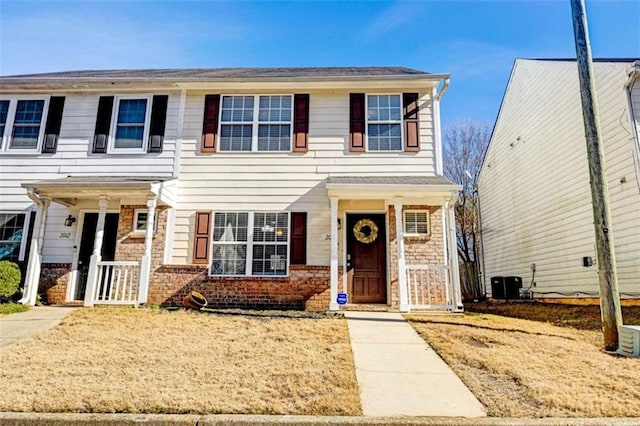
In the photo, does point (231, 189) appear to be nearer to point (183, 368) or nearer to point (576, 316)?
point (183, 368)

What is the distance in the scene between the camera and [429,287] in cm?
808

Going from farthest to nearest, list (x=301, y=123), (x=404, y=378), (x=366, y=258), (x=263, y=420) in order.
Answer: (x=301, y=123)
(x=366, y=258)
(x=404, y=378)
(x=263, y=420)

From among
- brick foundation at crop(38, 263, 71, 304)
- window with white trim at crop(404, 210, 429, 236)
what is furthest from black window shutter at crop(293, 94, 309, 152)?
brick foundation at crop(38, 263, 71, 304)

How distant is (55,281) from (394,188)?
318 inches

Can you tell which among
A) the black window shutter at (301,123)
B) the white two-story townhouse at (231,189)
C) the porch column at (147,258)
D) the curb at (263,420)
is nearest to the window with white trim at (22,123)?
the white two-story townhouse at (231,189)

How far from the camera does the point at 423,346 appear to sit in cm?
522

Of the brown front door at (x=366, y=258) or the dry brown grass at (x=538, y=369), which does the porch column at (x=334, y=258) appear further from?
the dry brown grass at (x=538, y=369)

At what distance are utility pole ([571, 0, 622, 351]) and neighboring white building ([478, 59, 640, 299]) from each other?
13.4ft

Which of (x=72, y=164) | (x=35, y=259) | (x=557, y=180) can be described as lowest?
(x=35, y=259)

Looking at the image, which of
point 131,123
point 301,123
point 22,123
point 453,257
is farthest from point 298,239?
point 22,123

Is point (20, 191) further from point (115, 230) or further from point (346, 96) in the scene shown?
point (346, 96)

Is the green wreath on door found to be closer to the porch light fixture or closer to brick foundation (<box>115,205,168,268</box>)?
brick foundation (<box>115,205,168,268</box>)

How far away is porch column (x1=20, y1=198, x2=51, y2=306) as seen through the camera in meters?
8.22

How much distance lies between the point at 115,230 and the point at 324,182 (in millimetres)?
5346
